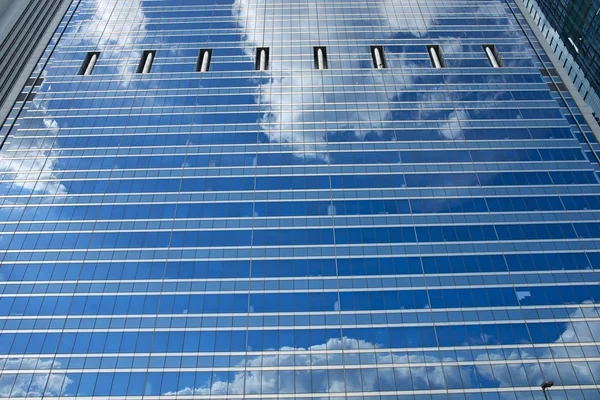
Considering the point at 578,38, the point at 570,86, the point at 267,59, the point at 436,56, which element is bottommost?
the point at 570,86

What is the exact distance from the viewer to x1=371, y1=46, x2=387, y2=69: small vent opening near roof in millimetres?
83231

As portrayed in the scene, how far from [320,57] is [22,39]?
5234 centimetres

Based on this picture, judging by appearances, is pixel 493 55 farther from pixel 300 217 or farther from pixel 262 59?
pixel 300 217

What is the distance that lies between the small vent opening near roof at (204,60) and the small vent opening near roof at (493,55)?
46588mm

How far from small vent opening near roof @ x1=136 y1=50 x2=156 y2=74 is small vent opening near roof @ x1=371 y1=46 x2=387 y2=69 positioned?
37.2 meters

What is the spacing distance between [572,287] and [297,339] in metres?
31.1

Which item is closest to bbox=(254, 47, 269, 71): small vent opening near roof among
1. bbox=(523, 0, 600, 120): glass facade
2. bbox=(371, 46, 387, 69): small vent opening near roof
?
bbox=(371, 46, 387, 69): small vent opening near roof

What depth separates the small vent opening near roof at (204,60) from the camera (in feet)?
274

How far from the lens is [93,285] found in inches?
2258

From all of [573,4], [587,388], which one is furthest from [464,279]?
[573,4]

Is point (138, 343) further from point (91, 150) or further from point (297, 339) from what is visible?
point (91, 150)

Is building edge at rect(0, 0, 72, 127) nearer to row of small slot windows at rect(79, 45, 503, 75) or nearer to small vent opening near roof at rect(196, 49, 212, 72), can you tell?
row of small slot windows at rect(79, 45, 503, 75)

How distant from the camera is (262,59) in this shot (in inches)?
3327

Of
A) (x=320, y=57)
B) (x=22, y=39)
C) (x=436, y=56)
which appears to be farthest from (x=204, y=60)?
(x=436, y=56)
